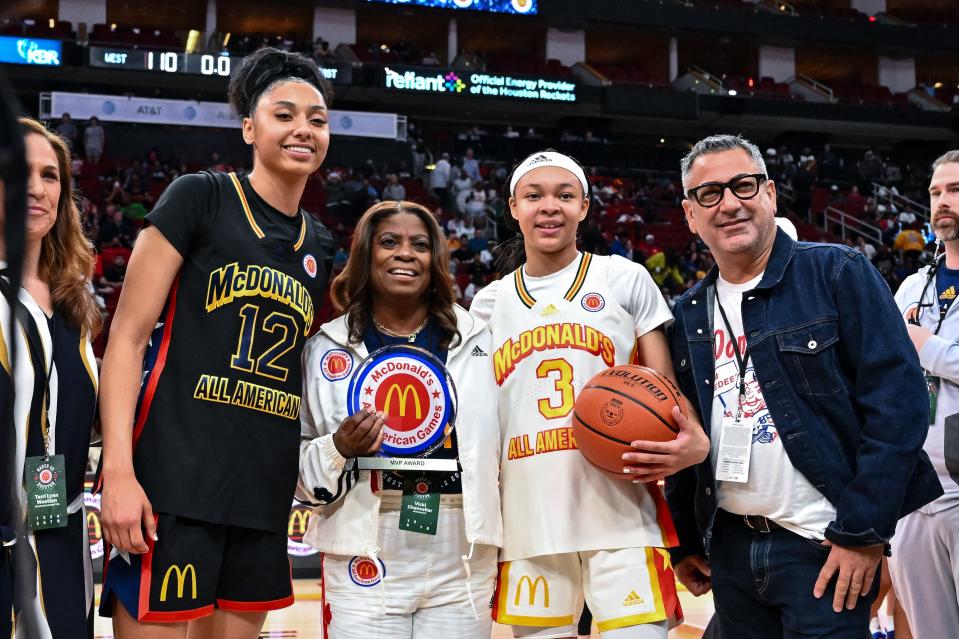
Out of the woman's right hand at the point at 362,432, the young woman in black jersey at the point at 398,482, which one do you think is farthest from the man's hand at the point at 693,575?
the woman's right hand at the point at 362,432

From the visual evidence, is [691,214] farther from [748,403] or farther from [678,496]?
[678,496]

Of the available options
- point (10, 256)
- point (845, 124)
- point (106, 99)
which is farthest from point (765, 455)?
point (845, 124)

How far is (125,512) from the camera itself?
2.48 metres

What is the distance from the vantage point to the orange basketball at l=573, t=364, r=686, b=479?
2643mm

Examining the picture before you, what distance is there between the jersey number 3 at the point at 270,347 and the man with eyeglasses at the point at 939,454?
6.99ft

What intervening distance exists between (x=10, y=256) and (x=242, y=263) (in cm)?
181

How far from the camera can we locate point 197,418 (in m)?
2.65

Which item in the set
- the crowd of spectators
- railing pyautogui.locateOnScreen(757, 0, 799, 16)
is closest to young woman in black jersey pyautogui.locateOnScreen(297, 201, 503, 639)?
the crowd of spectators

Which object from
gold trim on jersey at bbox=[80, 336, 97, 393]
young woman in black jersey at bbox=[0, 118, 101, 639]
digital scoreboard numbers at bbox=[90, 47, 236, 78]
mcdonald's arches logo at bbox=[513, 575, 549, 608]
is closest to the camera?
young woman in black jersey at bbox=[0, 118, 101, 639]

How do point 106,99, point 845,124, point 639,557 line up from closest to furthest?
point 639,557
point 106,99
point 845,124

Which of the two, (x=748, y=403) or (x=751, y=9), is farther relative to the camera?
(x=751, y=9)

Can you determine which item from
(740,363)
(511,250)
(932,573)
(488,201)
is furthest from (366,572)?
(488,201)

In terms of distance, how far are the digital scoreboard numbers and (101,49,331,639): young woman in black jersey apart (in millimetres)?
18082

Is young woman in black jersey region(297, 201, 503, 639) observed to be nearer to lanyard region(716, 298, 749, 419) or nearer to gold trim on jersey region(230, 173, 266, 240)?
gold trim on jersey region(230, 173, 266, 240)
